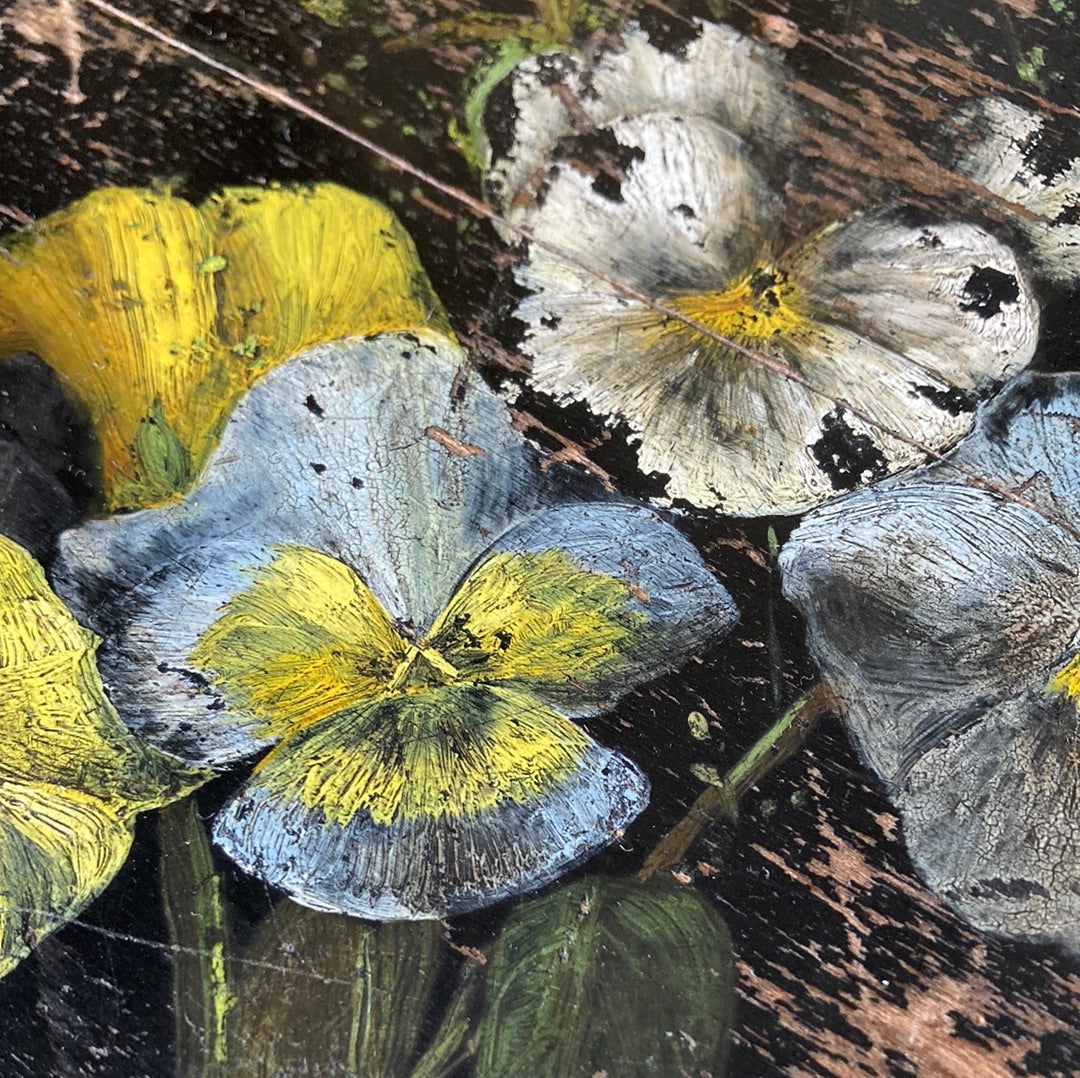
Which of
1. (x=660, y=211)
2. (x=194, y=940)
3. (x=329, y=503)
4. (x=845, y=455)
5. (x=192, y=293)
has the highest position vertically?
(x=660, y=211)

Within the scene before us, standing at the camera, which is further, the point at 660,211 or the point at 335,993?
the point at 335,993

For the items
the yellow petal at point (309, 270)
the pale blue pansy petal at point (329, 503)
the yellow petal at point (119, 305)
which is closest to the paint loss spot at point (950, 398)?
the pale blue pansy petal at point (329, 503)

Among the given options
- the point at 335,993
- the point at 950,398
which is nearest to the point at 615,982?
the point at 335,993

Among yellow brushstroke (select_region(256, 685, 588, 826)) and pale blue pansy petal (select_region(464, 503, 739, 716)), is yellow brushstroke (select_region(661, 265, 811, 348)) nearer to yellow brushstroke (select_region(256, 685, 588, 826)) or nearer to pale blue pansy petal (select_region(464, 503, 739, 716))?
pale blue pansy petal (select_region(464, 503, 739, 716))

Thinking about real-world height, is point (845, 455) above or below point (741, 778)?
above

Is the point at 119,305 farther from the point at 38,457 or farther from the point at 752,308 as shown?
the point at 752,308

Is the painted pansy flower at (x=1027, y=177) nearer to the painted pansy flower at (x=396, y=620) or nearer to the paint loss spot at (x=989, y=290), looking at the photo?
the paint loss spot at (x=989, y=290)

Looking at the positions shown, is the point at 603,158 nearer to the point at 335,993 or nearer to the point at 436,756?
the point at 436,756

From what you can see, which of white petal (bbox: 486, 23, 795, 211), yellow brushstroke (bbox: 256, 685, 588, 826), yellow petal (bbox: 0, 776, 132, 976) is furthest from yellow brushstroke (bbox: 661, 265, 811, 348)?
yellow petal (bbox: 0, 776, 132, 976)
